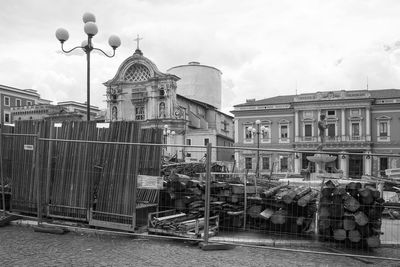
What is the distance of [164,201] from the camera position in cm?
987

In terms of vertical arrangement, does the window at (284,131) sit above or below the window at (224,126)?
below

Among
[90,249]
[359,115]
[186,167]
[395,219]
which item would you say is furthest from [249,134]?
[90,249]

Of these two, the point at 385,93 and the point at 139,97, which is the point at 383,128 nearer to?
the point at 385,93

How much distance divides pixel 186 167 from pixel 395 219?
11452 millimetres

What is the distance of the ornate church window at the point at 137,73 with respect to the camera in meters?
62.5

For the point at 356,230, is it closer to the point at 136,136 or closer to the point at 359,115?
the point at 136,136

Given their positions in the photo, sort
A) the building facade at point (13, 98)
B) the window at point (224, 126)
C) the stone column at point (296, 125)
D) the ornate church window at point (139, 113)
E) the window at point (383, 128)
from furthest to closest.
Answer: the building facade at point (13, 98)
the window at point (224, 126)
the ornate church window at point (139, 113)
the stone column at point (296, 125)
the window at point (383, 128)

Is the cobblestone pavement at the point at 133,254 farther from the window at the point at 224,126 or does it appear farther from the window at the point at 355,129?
the window at the point at 224,126

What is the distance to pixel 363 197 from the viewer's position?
7570 mm

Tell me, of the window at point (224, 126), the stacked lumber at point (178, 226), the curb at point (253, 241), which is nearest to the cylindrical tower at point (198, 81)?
the window at point (224, 126)

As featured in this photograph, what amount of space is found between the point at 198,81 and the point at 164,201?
65935mm

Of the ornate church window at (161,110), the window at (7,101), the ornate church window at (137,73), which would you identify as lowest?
the ornate church window at (161,110)

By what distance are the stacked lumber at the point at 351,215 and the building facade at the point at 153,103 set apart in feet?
165

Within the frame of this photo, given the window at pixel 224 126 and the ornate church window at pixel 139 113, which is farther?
the window at pixel 224 126
